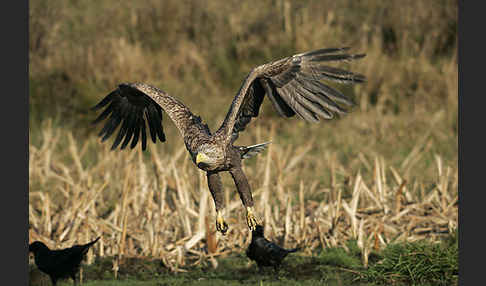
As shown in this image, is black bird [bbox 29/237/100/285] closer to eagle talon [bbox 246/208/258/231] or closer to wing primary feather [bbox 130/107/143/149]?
wing primary feather [bbox 130/107/143/149]

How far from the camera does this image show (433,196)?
9.18 metres

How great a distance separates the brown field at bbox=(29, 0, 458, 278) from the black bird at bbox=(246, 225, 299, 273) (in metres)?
0.71

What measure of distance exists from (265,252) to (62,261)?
203 centimetres

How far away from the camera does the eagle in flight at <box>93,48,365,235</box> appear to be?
19.0 feet

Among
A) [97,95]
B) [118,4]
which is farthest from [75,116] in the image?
[118,4]

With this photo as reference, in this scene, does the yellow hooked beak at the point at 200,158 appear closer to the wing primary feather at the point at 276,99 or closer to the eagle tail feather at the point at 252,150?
the eagle tail feather at the point at 252,150

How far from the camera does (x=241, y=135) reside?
13.1 meters

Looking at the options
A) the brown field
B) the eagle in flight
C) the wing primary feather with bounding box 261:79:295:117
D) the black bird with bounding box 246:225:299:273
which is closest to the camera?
the eagle in flight

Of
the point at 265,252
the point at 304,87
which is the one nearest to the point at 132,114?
the point at 265,252

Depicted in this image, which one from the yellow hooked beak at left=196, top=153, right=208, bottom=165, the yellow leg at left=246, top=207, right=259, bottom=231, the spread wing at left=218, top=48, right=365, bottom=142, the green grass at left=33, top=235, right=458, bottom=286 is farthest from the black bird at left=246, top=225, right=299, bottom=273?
the yellow hooked beak at left=196, top=153, right=208, bottom=165

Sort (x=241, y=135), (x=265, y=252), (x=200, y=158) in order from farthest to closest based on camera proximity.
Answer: (x=241, y=135) < (x=265, y=252) < (x=200, y=158)

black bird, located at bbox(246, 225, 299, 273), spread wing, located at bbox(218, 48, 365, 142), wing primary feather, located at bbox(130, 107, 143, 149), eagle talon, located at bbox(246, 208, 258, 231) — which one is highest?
spread wing, located at bbox(218, 48, 365, 142)

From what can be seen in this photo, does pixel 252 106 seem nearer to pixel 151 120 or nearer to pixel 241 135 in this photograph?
pixel 151 120

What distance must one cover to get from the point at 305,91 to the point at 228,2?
44.4 ft
